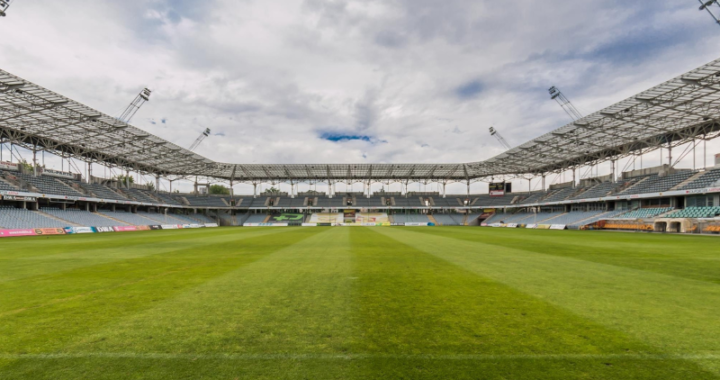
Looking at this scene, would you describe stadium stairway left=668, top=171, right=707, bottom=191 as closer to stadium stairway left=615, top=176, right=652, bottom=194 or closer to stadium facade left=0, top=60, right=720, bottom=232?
stadium facade left=0, top=60, right=720, bottom=232

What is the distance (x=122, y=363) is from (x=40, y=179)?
55.2 metres

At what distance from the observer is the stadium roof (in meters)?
26.2

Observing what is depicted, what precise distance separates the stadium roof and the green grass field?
26315 millimetres

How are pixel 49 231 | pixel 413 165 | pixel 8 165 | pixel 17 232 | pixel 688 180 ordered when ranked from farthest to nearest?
1. pixel 413 165
2. pixel 8 165
3. pixel 688 180
4. pixel 49 231
5. pixel 17 232

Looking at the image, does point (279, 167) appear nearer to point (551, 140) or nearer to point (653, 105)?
point (551, 140)

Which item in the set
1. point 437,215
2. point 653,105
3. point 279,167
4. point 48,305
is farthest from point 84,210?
point 653,105

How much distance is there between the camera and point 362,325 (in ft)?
14.7

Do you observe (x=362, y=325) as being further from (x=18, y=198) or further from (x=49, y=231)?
(x=18, y=198)

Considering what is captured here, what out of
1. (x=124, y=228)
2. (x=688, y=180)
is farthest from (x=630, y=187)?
(x=124, y=228)

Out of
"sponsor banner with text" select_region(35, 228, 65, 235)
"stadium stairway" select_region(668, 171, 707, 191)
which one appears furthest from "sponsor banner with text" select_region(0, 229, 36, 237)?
"stadium stairway" select_region(668, 171, 707, 191)

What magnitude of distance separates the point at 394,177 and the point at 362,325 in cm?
→ 6682

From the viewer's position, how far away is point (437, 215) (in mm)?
71625

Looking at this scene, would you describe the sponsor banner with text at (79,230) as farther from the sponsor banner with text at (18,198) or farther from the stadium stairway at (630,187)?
the stadium stairway at (630,187)

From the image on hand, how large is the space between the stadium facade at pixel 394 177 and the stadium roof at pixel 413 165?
15 centimetres
